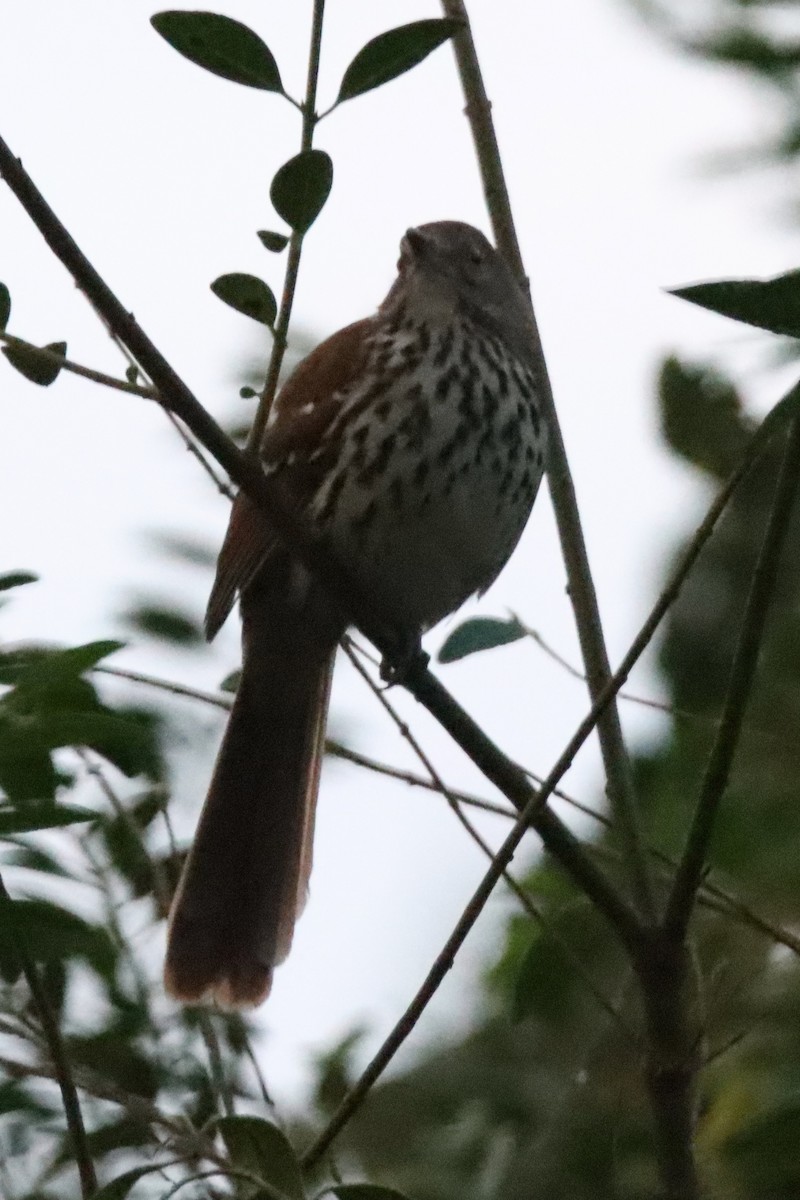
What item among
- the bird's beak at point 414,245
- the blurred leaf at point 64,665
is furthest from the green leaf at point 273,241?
the bird's beak at point 414,245

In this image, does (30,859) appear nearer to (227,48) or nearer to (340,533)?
(227,48)

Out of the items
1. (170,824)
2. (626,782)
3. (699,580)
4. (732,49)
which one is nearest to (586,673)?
(626,782)

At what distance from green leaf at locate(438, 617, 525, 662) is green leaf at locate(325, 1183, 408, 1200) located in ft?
3.21

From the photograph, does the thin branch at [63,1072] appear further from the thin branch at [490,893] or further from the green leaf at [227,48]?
the green leaf at [227,48]

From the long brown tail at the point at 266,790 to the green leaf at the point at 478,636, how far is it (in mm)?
742

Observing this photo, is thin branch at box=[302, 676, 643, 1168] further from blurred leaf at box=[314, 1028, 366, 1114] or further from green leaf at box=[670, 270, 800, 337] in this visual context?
green leaf at box=[670, 270, 800, 337]

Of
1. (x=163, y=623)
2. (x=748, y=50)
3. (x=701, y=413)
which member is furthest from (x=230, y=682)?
(x=748, y=50)

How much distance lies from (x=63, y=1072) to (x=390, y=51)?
108cm

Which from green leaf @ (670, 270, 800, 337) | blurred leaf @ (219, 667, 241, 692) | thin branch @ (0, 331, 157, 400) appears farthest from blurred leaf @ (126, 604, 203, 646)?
green leaf @ (670, 270, 800, 337)

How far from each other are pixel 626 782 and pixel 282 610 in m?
1.17

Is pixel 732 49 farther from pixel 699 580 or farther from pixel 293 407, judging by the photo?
pixel 293 407

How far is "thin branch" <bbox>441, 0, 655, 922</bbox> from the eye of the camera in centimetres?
245

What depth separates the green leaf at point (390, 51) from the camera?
6.55 feet

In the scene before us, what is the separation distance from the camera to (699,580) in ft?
9.80
